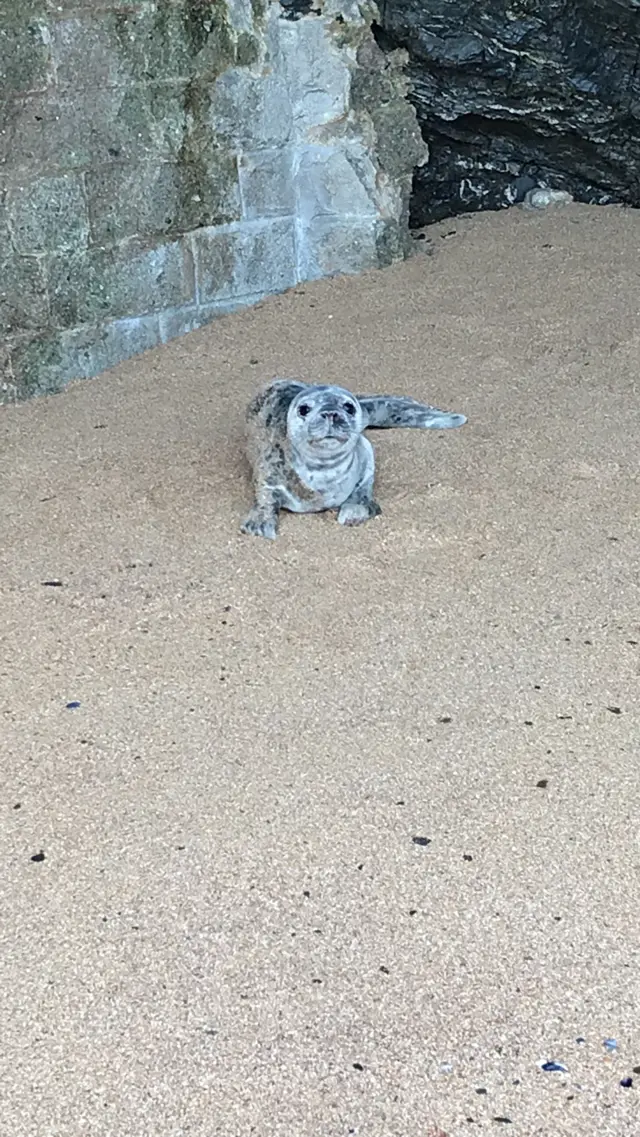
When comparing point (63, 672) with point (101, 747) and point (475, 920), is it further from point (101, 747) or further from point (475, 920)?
point (475, 920)

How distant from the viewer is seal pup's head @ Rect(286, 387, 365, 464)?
3.58m

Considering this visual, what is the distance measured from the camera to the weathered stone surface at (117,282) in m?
4.58

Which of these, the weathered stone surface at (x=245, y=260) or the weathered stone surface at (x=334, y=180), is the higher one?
the weathered stone surface at (x=334, y=180)

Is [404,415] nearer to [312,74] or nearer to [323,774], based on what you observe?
[312,74]

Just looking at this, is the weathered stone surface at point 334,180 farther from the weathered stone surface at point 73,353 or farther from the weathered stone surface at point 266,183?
the weathered stone surface at point 73,353

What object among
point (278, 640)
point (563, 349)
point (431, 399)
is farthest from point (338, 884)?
point (563, 349)

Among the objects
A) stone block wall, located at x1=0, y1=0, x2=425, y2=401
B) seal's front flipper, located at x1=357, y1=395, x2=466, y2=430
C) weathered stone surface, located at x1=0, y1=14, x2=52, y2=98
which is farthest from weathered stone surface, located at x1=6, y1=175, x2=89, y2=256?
seal's front flipper, located at x1=357, y1=395, x2=466, y2=430

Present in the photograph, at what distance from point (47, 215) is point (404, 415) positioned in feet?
4.68

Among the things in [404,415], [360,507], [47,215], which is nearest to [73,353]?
[47,215]

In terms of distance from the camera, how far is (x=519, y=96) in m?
5.78

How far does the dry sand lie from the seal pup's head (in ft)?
0.74

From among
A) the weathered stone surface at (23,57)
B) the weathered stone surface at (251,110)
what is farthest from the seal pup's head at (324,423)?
the weathered stone surface at (251,110)

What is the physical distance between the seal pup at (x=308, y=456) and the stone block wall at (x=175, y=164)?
1.13 meters

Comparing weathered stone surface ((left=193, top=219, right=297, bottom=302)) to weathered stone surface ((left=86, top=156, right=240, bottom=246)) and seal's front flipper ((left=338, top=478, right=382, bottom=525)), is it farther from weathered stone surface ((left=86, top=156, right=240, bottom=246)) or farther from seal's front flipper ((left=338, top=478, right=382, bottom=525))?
seal's front flipper ((left=338, top=478, right=382, bottom=525))
